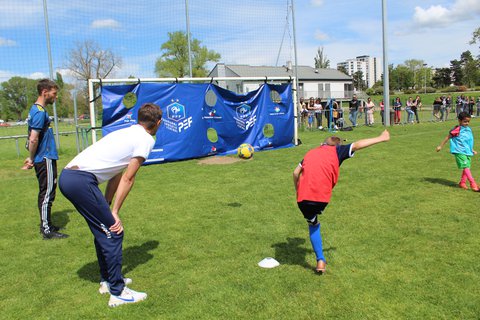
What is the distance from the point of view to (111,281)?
3.77 meters

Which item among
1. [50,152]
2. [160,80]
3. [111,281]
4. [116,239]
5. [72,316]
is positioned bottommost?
[72,316]

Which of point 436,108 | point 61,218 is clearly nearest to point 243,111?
point 61,218

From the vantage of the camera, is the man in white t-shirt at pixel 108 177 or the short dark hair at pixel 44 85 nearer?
the man in white t-shirt at pixel 108 177

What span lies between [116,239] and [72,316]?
2.62 ft

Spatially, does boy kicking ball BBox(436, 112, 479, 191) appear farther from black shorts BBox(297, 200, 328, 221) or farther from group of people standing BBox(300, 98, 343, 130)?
group of people standing BBox(300, 98, 343, 130)

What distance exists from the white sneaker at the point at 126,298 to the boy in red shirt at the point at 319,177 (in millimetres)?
1909

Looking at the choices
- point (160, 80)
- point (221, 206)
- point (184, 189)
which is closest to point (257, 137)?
point (160, 80)

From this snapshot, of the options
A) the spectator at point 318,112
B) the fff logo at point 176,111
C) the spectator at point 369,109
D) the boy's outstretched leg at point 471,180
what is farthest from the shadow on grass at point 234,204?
the spectator at point 369,109

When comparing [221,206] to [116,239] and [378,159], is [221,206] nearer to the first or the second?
[116,239]

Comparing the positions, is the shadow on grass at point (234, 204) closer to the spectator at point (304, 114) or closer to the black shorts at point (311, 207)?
the black shorts at point (311, 207)

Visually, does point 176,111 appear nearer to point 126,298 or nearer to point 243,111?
point 243,111

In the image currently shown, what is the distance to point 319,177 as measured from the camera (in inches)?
163

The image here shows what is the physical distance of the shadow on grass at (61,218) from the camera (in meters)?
6.52

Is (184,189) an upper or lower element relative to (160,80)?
lower
